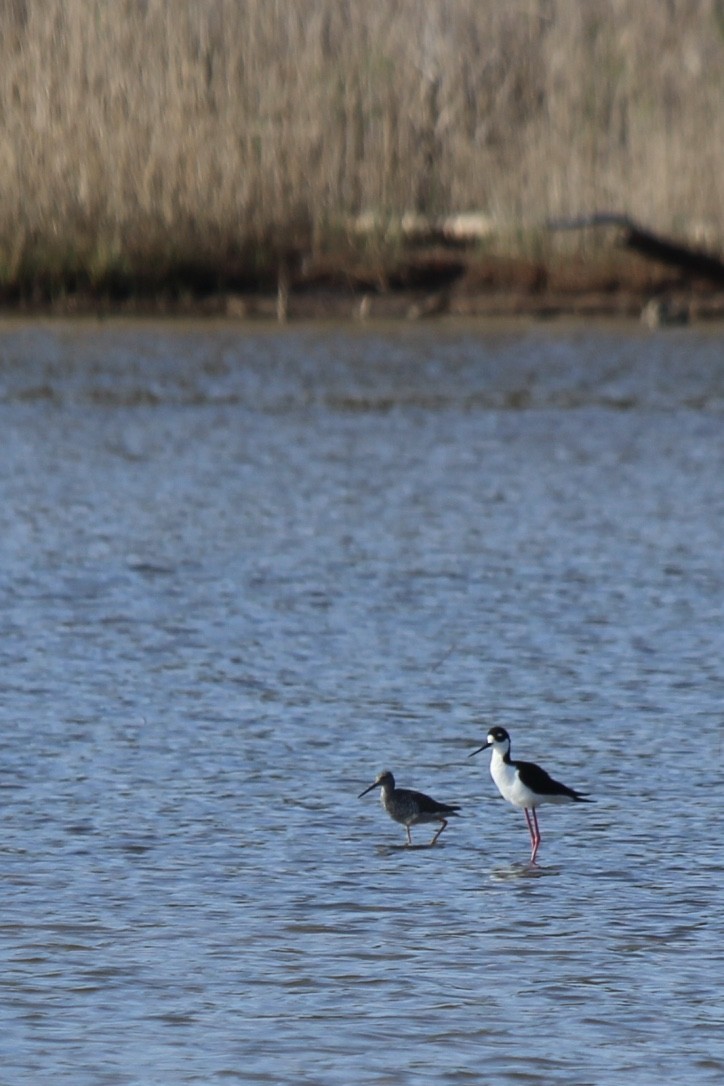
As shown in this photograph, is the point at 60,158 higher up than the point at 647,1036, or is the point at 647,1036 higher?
the point at 60,158

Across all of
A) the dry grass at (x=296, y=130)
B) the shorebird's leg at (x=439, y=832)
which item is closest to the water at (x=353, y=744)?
the shorebird's leg at (x=439, y=832)

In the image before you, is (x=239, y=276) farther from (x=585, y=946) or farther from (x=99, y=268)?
(x=585, y=946)

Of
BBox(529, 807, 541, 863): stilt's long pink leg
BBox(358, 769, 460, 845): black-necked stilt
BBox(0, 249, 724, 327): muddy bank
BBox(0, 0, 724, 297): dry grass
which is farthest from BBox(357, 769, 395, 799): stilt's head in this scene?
BBox(0, 249, 724, 327): muddy bank

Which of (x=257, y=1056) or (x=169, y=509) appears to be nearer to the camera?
(x=257, y=1056)

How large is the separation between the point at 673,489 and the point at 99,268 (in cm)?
811

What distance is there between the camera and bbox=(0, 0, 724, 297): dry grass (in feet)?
59.6

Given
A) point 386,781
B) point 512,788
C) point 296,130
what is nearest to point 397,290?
point 296,130

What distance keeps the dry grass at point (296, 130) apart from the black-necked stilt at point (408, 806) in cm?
1259

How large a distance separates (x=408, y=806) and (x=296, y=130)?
13.4 metres

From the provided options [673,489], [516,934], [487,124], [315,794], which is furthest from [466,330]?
[516,934]

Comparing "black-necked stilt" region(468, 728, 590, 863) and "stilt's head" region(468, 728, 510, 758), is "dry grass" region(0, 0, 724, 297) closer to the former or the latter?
"stilt's head" region(468, 728, 510, 758)

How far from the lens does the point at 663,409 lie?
16109 millimetres

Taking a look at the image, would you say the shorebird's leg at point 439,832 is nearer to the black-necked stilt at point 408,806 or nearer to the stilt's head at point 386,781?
the black-necked stilt at point 408,806

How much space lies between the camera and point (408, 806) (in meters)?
6.08
